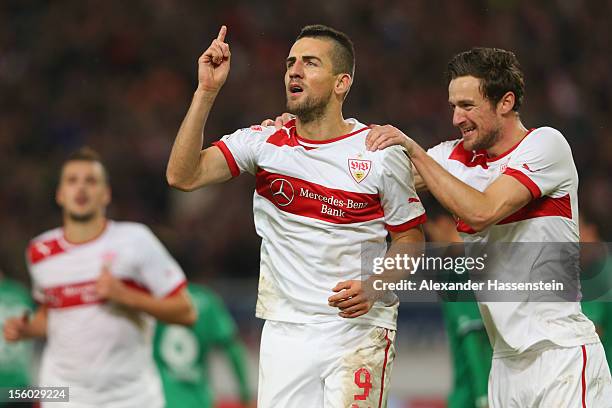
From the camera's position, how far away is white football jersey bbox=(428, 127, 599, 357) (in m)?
4.93

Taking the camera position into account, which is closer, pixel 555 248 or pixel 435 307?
pixel 555 248

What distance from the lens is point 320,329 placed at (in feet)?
16.2

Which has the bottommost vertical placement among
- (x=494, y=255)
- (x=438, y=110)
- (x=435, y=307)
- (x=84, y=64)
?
(x=494, y=255)

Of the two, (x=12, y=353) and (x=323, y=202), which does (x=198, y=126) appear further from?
(x=12, y=353)

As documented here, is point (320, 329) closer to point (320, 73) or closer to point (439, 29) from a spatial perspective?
point (320, 73)

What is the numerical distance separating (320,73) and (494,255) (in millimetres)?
1157

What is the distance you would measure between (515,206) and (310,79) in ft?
3.56

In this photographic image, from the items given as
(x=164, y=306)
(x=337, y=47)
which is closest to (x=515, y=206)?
(x=337, y=47)

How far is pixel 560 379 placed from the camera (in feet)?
15.9

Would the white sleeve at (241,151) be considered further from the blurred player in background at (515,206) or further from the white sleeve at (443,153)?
the white sleeve at (443,153)

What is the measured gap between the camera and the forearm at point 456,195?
4789mm

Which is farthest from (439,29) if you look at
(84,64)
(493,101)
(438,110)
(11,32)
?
(493,101)

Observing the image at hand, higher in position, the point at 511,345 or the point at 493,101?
the point at 493,101

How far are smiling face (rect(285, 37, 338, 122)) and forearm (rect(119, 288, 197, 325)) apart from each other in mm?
2007
